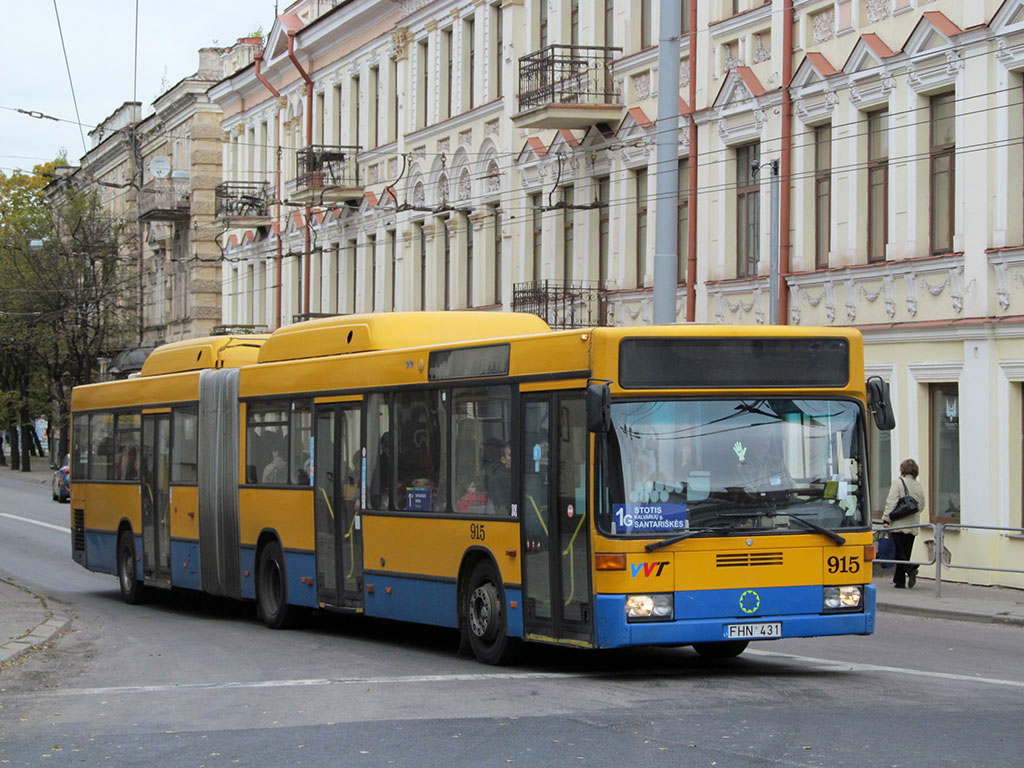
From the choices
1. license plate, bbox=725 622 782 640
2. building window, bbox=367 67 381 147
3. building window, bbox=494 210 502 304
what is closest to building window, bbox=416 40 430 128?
building window, bbox=367 67 381 147

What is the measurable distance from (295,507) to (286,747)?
322 inches

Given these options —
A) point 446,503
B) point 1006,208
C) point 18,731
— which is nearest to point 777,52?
point 1006,208

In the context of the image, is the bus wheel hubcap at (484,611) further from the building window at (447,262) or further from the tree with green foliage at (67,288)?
the tree with green foliage at (67,288)

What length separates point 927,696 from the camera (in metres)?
11.3

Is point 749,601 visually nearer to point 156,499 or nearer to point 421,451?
point 421,451

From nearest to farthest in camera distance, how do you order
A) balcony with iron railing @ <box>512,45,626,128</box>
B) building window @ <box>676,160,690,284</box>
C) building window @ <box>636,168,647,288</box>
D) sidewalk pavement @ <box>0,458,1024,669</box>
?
sidewalk pavement @ <box>0,458,1024,669</box>, building window @ <box>676,160,690,284</box>, building window @ <box>636,168,647,288</box>, balcony with iron railing @ <box>512,45,626,128</box>

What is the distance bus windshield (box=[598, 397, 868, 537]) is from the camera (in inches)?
477

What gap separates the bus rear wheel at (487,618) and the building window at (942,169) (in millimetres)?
11286

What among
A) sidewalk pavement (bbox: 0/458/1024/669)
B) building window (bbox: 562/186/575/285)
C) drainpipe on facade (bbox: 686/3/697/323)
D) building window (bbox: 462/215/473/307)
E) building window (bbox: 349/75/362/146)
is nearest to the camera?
sidewalk pavement (bbox: 0/458/1024/669)

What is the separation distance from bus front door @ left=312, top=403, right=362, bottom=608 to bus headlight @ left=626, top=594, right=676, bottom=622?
467 cm

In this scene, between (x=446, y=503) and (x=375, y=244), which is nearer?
(x=446, y=503)

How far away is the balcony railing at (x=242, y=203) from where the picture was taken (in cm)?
5181

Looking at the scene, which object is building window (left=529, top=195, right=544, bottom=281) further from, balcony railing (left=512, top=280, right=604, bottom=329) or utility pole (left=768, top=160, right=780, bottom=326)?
utility pole (left=768, top=160, right=780, bottom=326)

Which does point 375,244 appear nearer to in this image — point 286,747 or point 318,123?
point 318,123
